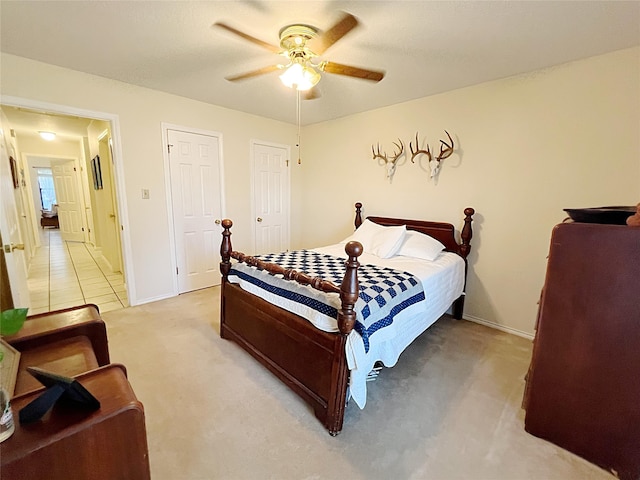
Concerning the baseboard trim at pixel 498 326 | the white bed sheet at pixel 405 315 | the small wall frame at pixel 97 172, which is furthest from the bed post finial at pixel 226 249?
the small wall frame at pixel 97 172

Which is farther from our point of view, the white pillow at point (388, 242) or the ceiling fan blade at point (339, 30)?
the white pillow at point (388, 242)

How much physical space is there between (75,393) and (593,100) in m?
3.58

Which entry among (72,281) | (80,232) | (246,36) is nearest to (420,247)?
(246,36)

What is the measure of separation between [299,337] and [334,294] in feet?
1.18

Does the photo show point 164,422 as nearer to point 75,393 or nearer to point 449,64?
point 75,393

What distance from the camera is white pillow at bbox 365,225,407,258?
288 cm

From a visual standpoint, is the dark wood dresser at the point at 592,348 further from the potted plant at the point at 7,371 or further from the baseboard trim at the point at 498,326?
the potted plant at the point at 7,371

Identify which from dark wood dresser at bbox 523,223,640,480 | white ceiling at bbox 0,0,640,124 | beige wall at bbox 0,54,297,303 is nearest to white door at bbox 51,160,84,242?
beige wall at bbox 0,54,297,303

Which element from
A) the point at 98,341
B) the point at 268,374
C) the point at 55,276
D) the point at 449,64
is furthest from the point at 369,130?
the point at 55,276

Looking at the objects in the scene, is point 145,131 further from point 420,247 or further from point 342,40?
point 420,247

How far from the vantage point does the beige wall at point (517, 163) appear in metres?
2.20

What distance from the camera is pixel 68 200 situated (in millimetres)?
6969

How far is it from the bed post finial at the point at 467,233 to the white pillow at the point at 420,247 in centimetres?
21

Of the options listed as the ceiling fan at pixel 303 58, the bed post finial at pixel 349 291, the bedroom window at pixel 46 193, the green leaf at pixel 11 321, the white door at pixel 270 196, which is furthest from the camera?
the bedroom window at pixel 46 193
